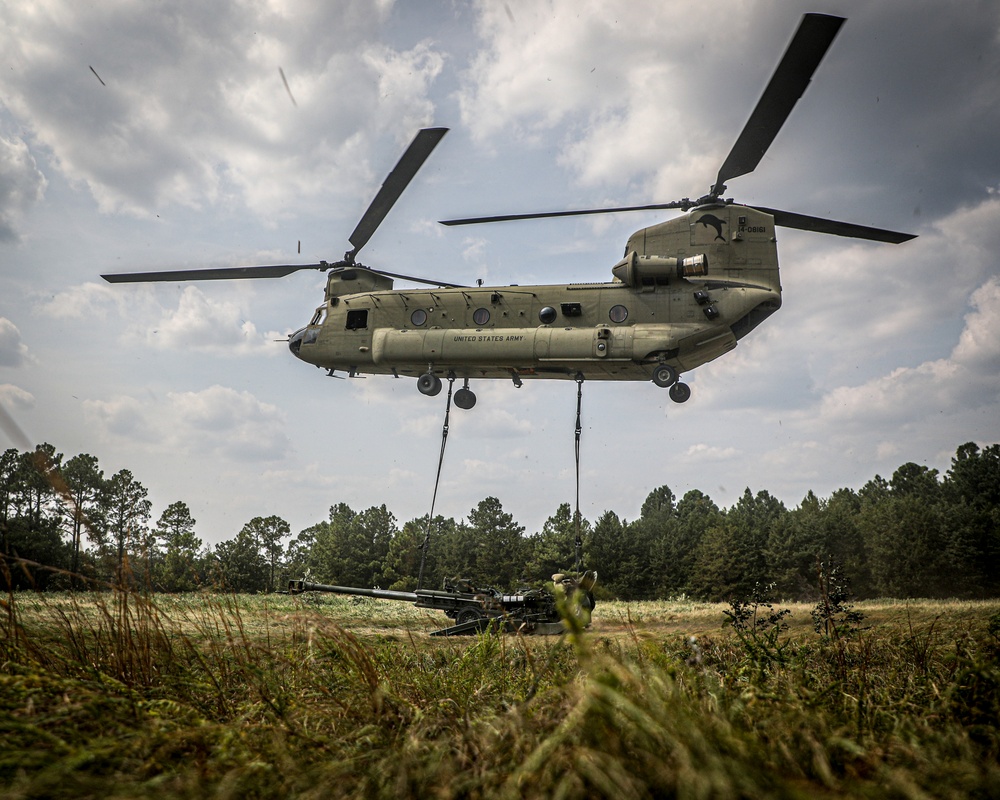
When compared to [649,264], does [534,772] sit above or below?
below

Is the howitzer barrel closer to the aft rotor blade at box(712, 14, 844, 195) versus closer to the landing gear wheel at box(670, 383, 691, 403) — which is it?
the landing gear wheel at box(670, 383, 691, 403)

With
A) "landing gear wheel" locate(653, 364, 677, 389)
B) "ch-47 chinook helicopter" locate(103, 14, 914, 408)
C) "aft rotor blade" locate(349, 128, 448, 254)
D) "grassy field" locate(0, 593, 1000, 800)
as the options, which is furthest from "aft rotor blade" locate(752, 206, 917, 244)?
"grassy field" locate(0, 593, 1000, 800)

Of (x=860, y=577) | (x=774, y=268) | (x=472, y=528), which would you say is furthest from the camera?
(x=860, y=577)

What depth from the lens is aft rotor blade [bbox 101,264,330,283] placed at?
1310 cm

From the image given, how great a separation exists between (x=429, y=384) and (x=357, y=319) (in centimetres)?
242

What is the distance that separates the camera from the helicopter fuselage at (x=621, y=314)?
11164mm

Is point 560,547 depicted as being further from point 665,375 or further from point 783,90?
point 783,90

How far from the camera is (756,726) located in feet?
7.07

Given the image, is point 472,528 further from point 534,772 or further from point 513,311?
point 534,772

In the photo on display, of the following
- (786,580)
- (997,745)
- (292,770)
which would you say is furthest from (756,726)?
(786,580)

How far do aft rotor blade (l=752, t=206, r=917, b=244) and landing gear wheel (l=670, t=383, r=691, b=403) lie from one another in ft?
12.3

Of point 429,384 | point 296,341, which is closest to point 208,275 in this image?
point 296,341

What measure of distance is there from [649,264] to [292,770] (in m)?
10.9

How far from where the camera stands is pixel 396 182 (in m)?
12.3
